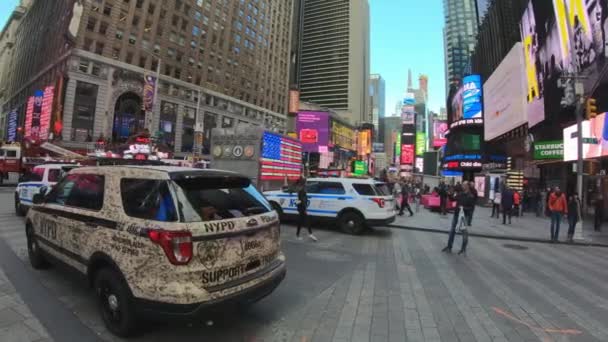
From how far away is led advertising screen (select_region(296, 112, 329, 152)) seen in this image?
6956 centimetres

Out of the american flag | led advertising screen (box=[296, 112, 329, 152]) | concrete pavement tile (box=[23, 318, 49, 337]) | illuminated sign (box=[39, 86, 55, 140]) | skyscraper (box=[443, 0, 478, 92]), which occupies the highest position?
skyscraper (box=[443, 0, 478, 92])

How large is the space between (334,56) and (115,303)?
14517cm

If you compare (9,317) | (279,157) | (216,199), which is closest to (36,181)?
(9,317)

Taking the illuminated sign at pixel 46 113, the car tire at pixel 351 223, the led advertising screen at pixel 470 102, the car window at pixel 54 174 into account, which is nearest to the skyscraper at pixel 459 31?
the led advertising screen at pixel 470 102

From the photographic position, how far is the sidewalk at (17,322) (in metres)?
3.40

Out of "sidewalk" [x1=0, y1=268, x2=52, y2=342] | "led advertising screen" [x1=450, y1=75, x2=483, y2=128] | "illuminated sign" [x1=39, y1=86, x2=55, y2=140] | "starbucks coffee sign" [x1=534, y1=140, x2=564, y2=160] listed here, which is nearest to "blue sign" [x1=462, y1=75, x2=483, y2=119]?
"led advertising screen" [x1=450, y1=75, x2=483, y2=128]

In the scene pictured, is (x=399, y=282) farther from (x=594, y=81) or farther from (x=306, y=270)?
(x=594, y=81)

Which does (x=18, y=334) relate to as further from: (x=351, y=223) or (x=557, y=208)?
(x=557, y=208)

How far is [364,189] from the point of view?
35.9ft

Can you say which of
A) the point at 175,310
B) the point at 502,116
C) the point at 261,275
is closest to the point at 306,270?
the point at 261,275

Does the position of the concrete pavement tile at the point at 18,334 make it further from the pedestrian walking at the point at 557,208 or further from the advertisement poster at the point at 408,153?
the advertisement poster at the point at 408,153

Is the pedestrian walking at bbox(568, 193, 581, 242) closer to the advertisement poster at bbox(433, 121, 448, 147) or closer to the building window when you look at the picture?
the building window

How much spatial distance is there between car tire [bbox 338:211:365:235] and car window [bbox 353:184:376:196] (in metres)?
0.77

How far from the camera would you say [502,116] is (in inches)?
1346
